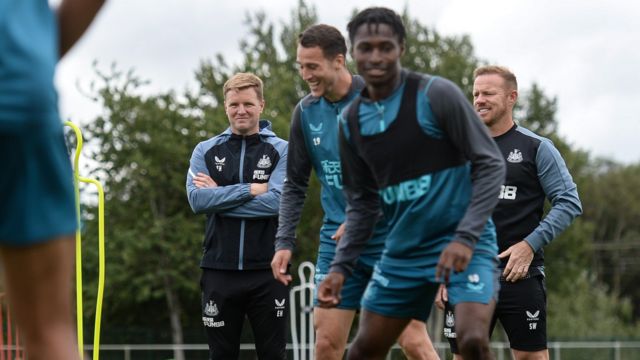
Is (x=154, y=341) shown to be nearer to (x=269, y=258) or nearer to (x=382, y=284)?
(x=269, y=258)

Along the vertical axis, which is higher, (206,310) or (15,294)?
(15,294)

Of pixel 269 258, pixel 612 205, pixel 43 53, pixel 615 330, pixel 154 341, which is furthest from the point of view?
pixel 612 205

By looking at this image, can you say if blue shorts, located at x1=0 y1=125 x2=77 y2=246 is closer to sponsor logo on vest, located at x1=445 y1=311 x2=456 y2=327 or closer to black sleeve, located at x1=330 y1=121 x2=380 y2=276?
black sleeve, located at x1=330 y1=121 x2=380 y2=276

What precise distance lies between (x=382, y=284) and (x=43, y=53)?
9.56 feet

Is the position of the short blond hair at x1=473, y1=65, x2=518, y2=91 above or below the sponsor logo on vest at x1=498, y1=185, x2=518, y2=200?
above

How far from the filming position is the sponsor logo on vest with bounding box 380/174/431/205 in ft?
17.8

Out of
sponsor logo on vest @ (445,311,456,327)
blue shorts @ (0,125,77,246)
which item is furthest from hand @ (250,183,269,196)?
blue shorts @ (0,125,77,246)

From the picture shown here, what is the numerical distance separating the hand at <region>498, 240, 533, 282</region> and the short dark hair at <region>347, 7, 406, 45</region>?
8.48 feet

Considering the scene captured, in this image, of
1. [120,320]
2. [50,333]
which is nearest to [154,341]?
[120,320]

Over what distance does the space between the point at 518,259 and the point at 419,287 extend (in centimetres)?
222

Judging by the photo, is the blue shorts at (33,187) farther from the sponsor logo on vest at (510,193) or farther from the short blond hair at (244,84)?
the short blond hair at (244,84)

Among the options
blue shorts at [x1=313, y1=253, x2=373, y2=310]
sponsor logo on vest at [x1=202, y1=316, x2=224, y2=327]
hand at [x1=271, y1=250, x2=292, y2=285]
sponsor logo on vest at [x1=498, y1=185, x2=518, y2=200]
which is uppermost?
sponsor logo on vest at [x1=498, y1=185, x2=518, y2=200]

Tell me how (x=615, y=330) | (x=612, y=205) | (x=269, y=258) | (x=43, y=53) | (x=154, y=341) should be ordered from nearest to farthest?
(x=43, y=53)
(x=269, y=258)
(x=154, y=341)
(x=615, y=330)
(x=612, y=205)

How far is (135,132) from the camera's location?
128 feet
